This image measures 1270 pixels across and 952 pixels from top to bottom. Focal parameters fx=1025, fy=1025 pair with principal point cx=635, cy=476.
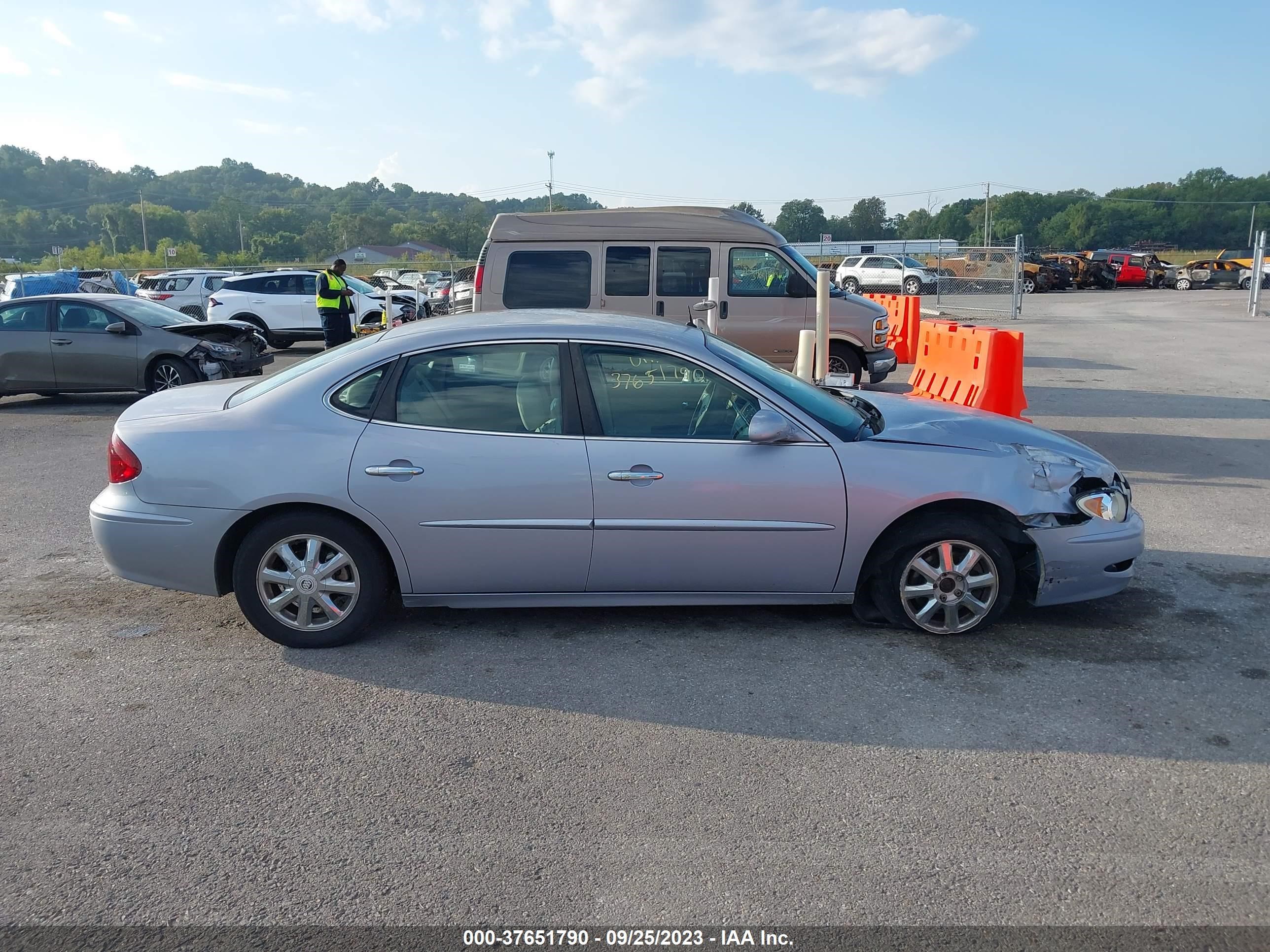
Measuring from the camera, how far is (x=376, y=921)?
117 inches

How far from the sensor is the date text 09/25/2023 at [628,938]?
2861 millimetres

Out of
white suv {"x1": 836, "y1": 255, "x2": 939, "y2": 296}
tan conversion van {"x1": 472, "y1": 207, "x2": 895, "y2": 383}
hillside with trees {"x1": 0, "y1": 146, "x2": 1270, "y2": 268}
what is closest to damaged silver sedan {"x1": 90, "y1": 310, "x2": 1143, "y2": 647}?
tan conversion van {"x1": 472, "y1": 207, "x2": 895, "y2": 383}

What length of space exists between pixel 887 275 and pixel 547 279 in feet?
103

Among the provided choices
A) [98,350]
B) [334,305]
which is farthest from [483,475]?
[98,350]

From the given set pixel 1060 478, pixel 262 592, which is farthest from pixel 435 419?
pixel 1060 478

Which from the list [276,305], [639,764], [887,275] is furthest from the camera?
[887,275]

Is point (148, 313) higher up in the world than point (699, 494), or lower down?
higher up

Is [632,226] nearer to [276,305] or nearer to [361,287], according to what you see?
[276,305]

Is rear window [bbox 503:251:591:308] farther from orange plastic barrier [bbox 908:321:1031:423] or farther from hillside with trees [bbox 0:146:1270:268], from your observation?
hillside with trees [bbox 0:146:1270:268]

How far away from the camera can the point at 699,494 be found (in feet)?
15.7

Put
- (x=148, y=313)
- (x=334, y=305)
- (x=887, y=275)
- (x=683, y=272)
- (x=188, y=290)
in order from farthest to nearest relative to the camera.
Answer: (x=887, y=275)
(x=188, y=290)
(x=334, y=305)
(x=148, y=313)
(x=683, y=272)

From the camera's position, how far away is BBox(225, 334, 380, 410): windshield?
16.9ft

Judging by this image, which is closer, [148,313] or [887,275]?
[148,313]

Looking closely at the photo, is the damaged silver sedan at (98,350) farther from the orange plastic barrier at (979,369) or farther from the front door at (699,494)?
the front door at (699,494)
